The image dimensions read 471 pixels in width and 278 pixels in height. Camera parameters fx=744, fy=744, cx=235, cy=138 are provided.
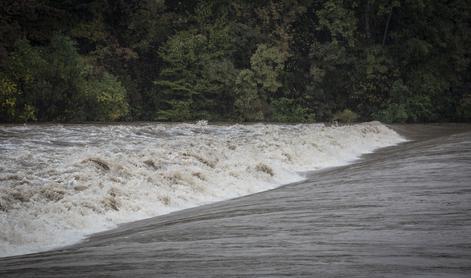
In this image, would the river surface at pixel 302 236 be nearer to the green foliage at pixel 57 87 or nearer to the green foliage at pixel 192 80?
the green foliage at pixel 57 87

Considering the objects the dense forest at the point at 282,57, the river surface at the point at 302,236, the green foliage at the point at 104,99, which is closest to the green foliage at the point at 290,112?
the dense forest at the point at 282,57

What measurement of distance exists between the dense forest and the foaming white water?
23.2m

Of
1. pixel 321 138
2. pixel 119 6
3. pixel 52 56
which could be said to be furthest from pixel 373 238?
pixel 119 6

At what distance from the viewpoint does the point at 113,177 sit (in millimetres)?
11758

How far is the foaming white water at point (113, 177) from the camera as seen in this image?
8.58 metres

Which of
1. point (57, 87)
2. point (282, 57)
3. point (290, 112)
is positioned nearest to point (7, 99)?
point (57, 87)

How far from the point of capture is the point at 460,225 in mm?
6863

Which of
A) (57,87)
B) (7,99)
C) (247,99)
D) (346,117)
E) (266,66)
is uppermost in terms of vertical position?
(266,66)

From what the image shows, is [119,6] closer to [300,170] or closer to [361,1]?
[361,1]

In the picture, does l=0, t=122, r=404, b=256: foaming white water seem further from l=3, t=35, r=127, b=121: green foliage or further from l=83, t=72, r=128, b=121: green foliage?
l=83, t=72, r=128, b=121: green foliage

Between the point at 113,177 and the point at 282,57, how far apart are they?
121 feet

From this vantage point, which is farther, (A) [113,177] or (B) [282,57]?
(B) [282,57]

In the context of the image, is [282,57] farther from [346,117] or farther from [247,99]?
[346,117]

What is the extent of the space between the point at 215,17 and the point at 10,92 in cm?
1952
